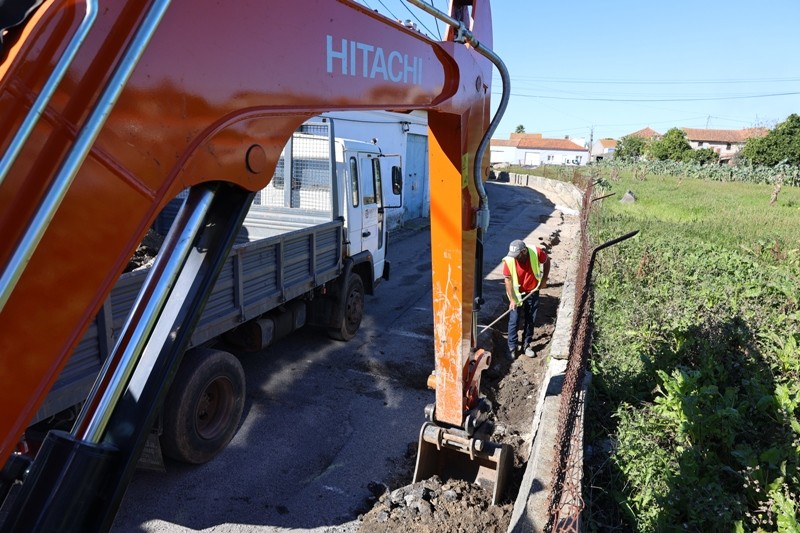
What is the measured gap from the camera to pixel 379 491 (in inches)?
184

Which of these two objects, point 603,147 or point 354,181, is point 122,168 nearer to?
point 354,181

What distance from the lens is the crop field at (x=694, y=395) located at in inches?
151

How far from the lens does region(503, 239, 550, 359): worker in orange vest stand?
7.27 metres

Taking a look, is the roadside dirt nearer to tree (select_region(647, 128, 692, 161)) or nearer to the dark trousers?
the dark trousers

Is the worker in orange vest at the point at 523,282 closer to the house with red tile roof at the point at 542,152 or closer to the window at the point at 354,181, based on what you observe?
the window at the point at 354,181

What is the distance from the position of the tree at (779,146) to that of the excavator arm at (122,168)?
185ft

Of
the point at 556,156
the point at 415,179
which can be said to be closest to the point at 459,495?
the point at 415,179

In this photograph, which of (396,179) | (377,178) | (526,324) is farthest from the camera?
(396,179)

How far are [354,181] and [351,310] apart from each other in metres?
1.77

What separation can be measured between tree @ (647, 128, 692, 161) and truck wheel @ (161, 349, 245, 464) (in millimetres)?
67738

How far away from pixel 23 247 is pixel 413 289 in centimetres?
982

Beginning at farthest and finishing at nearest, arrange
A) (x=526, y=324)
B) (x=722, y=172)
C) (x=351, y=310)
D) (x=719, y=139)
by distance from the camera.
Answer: (x=719, y=139) < (x=722, y=172) < (x=351, y=310) < (x=526, y=324)

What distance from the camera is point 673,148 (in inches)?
2527

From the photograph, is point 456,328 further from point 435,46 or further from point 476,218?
point 435,46
